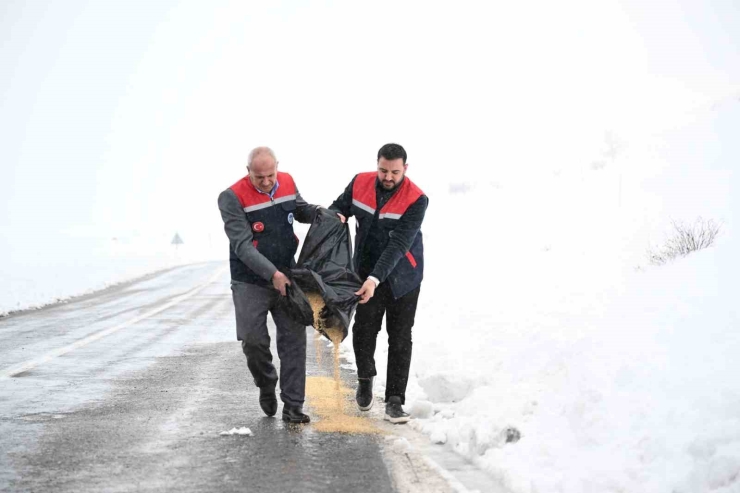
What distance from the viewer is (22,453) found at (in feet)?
16.1

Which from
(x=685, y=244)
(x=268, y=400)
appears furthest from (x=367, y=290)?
(x=685, y=244)

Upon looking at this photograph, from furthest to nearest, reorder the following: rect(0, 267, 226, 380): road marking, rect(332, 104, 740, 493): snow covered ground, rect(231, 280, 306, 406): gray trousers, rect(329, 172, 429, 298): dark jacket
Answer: rect(0, 267, 226, 380): road marking
rect(329, 172, 429, 298): dark jacket
rect(231, 280, 306, 406): gray trousers
rect(332, 104, 740, 493): snow covered ground

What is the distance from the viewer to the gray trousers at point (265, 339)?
6.20 metres

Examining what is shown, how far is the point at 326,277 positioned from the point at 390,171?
0.96 meters

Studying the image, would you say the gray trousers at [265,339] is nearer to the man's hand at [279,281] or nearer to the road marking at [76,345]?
the man's hand at [279,281]

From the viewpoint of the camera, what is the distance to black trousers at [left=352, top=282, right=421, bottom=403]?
6535 millimetres

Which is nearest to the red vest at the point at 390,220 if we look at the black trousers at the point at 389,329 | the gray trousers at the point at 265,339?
the black trousers at the point at 389,329

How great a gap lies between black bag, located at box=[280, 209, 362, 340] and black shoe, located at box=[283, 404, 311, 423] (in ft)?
2.12

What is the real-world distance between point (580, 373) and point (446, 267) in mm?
12127

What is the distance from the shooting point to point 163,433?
5.53 m

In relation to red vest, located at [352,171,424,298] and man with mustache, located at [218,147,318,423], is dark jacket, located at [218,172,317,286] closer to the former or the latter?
man with mustache, located at [218,147,318,423]

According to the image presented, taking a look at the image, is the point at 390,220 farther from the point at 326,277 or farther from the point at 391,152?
the point at 326,277

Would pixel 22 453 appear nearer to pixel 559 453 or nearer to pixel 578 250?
pixel 559 453

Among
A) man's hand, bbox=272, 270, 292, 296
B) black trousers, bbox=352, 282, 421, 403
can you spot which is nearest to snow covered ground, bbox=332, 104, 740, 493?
black trousers, bbox=352, 282, 421, 403
